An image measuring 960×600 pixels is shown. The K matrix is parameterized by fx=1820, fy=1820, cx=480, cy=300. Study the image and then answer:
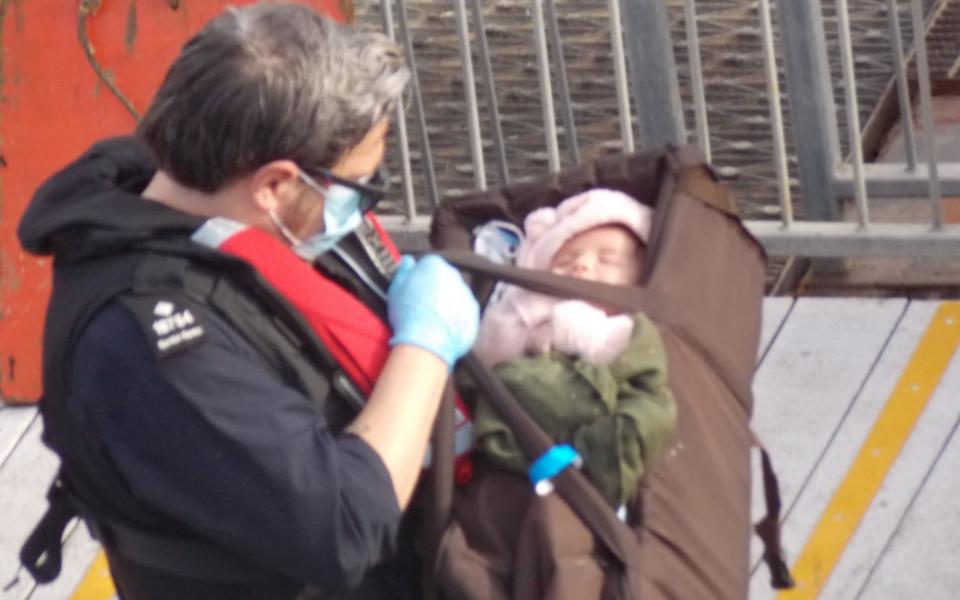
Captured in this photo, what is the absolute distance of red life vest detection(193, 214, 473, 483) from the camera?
2.45 m

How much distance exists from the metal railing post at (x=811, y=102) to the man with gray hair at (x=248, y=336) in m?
2.49

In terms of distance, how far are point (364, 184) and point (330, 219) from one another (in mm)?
68

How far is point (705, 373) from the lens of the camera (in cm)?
274

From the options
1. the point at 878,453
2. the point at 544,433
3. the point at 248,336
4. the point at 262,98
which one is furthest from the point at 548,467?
the point at 878,453

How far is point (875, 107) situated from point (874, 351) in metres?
1.40

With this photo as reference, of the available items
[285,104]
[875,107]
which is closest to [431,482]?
[285,104]

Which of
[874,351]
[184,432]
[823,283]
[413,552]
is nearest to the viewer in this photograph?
[184,432]

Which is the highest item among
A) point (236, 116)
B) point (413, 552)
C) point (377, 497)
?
point (236, 116)

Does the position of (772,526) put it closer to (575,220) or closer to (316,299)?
(575,220)

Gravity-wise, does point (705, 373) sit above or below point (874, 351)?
above

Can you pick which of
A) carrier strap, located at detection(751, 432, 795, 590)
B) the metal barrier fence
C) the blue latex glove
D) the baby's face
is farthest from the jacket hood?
the metal barrier fence

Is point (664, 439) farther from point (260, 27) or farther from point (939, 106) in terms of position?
point (939, 106)

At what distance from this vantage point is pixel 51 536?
2740mm

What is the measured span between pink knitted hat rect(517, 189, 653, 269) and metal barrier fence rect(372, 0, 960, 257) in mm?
1796
